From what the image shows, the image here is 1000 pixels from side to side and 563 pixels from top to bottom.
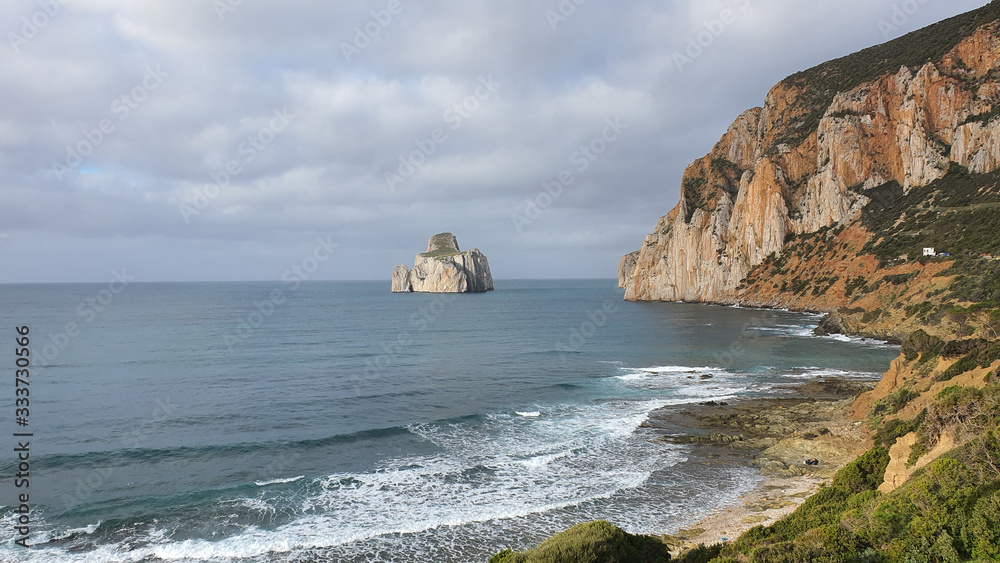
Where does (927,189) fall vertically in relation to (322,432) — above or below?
above

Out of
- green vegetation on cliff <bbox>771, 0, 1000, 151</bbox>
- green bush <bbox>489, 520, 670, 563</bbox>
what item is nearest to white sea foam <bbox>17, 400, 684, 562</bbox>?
green bush <bbox>489, 520, 670, 563</bbox>

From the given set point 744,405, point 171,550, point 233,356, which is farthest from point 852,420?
point 233,356

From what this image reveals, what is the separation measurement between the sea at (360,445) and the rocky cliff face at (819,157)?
47.6 m

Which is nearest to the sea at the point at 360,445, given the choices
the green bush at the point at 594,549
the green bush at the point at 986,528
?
the green bush at the point at 594,549

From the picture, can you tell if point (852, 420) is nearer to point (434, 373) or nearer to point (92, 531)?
point (434, 373)

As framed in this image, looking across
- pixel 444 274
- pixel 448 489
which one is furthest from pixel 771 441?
pixel 444 274

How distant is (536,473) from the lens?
19391 mm

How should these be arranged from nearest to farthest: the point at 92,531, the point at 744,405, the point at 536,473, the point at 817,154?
the point at 92,531
the point at 536,473
the point at 744,405
the point at 817,154

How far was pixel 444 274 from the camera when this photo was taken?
180 metres

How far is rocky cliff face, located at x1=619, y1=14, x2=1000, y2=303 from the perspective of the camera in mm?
75688

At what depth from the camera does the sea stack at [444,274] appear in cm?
17888

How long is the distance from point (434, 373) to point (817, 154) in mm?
86730

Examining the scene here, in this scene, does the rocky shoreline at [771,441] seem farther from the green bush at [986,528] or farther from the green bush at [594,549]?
the green bush at [986,528]

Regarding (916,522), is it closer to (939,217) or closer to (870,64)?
(939,217)
